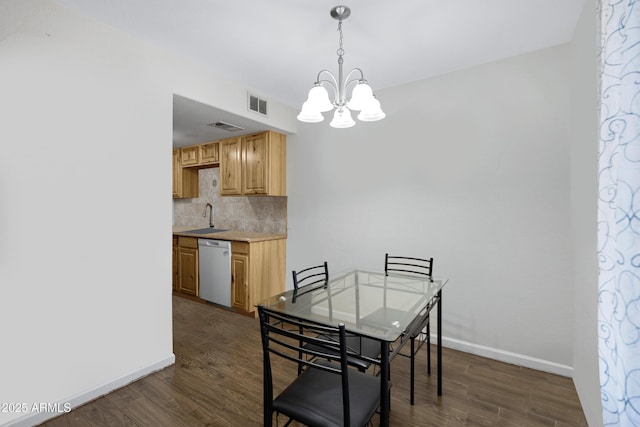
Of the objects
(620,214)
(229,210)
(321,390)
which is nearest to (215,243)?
(229,210)

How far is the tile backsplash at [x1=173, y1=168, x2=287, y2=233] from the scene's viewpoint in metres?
4.02

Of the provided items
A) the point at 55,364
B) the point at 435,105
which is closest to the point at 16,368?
the point at 55,364

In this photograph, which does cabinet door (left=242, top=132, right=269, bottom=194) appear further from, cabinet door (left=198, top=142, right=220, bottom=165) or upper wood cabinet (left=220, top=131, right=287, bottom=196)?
cabinet door (left=198, top=142, right=220, bottom=165)

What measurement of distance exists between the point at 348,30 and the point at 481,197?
67.4 inches

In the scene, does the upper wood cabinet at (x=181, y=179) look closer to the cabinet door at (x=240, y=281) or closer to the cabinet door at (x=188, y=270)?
the cabinet door at (x=188, y=270)

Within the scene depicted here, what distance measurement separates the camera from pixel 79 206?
1900 millimetres

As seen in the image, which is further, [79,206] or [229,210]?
[229,210]

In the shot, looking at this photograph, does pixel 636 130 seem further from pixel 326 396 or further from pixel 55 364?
pixel 55 364

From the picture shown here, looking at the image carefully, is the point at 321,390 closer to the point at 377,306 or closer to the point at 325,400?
the point at 325,400

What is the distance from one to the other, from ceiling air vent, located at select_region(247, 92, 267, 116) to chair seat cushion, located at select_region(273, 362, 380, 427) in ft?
8.57

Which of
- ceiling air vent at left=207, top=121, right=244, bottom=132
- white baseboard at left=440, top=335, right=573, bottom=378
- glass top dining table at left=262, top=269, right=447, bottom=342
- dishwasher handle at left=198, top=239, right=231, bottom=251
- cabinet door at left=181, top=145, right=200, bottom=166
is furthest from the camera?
cabinet door at left=181, top=145, right=200, bottom=166

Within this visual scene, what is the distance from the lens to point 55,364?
1.81 metres

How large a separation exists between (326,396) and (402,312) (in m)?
0.58

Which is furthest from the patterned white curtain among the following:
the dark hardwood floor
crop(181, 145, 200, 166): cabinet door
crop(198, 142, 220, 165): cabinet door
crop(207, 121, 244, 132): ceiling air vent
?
crop(181, 145, 200, 166): cabinet door
